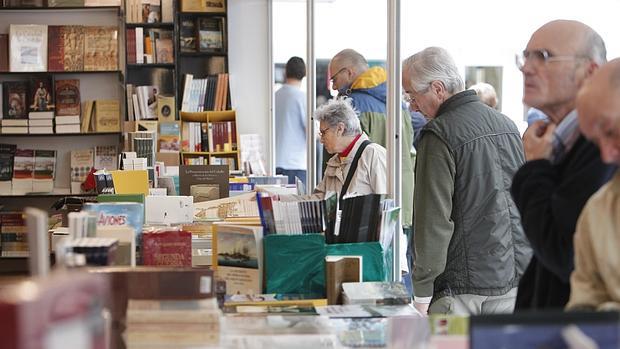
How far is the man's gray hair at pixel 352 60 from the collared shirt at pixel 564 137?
3.87 metres

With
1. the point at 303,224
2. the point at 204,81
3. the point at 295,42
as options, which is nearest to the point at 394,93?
the point at 303,224

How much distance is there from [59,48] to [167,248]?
6707mm

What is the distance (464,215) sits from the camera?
3.86 metres

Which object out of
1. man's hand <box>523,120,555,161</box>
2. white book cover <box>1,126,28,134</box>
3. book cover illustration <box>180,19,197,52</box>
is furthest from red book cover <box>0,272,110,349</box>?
white book cover <box>1,126,28,134</box>

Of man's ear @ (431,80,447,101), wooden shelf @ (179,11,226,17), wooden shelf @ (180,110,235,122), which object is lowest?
wooden shelf @ (180,110,235,122)

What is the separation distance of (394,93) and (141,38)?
16.0 feet

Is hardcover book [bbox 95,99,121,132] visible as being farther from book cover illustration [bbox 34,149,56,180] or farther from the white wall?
the white wall

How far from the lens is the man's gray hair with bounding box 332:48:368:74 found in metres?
6.32

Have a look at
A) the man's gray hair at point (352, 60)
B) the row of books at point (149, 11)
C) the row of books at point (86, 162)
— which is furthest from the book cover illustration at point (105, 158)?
the man's gray hair at point (352, 60)

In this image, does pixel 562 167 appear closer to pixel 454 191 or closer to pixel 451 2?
pixel 454 191

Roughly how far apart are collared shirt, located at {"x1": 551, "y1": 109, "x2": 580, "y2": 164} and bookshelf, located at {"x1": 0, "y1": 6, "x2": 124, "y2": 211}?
760 cm

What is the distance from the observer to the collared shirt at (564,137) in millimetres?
2453

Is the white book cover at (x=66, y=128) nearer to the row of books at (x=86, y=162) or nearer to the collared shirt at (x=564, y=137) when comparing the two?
the row of books at (x=86, y=162)

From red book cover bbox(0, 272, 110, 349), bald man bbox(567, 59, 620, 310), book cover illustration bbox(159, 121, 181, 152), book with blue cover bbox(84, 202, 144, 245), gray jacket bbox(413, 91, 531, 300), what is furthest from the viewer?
book cover illustration bbox(159, 121, 181, 152)
